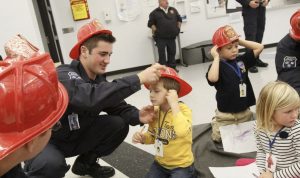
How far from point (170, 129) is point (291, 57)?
1108 mm

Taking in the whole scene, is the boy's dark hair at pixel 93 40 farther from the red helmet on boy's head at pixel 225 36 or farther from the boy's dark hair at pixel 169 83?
the red helmet on boy's head at pixel 225 36

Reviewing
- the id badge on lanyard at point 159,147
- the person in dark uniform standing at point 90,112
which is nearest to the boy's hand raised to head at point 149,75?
the person in dark uniform standing at point 90,112

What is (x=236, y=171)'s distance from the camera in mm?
1878

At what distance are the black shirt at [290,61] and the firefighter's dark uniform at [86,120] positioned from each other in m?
1.11

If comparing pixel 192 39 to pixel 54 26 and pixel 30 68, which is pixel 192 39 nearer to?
pixel 54 26

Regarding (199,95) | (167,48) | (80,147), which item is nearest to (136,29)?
(167,48)

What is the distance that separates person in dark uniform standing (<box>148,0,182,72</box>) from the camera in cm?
499

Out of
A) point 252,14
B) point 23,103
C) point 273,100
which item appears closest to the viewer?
point 23,103

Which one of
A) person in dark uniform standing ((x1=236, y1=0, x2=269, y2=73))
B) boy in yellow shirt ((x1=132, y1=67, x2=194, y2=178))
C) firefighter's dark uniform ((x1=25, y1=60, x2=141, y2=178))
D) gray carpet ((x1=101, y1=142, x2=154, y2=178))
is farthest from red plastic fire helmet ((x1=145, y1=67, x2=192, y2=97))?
person in dark uniform standing ((x1=236, y1=0, x2=269, y2=73))

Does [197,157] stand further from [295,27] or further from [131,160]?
[295,27]

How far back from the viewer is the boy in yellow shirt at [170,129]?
160cm

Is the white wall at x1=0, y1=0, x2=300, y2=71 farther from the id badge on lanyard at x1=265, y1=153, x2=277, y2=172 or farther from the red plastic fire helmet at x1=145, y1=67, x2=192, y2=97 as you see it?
the id badge on lanyard at x1=265, y1=153, x2=277, y2=172

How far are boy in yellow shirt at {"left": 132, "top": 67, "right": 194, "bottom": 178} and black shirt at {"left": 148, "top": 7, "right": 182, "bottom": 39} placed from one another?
3.37 metres

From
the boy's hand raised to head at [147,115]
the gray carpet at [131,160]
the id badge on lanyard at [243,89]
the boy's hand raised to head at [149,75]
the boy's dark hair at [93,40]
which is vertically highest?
the boy's dark hair at [93,40]
